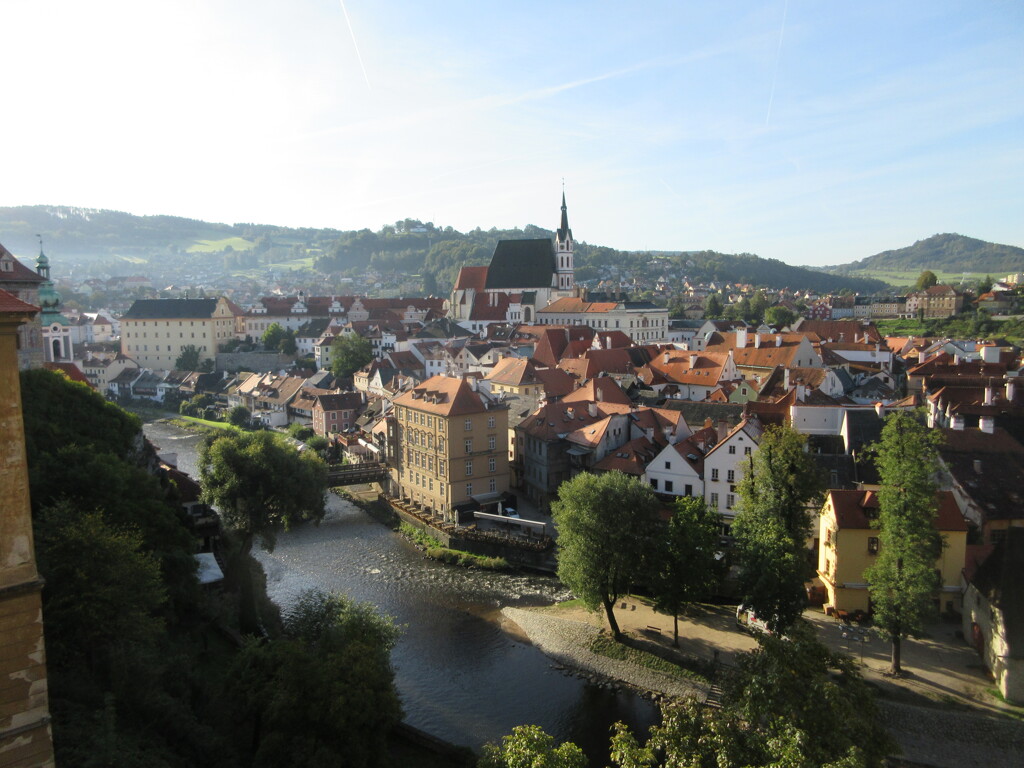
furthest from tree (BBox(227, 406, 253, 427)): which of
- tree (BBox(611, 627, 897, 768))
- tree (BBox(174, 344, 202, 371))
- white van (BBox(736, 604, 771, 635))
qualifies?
tree (BBox(611, 627, 897, 768))

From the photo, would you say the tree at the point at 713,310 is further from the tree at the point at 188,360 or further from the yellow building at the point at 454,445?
the yellow building at the point at 454,445

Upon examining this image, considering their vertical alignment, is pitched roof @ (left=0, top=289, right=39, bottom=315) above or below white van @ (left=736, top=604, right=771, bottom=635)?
above

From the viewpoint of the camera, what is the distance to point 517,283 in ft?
233

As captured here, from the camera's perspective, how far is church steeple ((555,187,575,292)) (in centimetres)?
7256

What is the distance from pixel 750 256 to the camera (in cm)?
17150

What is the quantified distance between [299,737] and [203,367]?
185 feet

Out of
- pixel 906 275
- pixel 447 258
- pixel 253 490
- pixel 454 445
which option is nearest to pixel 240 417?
pixel 454 445

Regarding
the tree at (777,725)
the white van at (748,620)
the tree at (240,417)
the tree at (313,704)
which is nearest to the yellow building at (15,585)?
the tree at (313,704)

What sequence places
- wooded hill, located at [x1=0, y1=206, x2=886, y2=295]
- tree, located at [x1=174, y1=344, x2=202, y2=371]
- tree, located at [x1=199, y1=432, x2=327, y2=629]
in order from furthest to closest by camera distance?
wooded hill, located at [x1=0, y1=206, x2=886, y2=295], tree, located at [x1=174, y1=344, x2=202, y2=371], tree, located at [x1=199, y1=432, x2=327, y2=629]

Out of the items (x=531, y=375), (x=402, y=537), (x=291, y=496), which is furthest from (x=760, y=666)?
(x=531, y=375)

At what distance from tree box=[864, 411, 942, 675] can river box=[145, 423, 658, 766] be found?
5.14 m

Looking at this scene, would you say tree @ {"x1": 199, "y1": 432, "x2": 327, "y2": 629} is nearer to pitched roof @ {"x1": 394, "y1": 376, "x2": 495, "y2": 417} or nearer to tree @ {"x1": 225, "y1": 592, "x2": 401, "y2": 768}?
pitched roof @ {"x1": 394, "y1": 376, "x2": 495, "y2": 417}

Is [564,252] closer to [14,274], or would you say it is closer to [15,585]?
[14,274]

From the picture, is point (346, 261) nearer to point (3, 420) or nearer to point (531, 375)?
point (531, 375)
